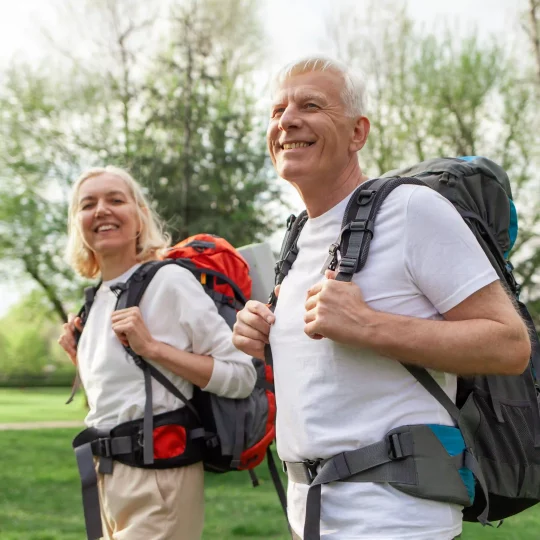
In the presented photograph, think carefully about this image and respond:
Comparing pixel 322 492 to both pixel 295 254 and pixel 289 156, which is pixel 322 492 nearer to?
pixel 295 254

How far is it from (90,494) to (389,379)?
1.90m

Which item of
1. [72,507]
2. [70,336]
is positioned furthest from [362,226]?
[72,507]

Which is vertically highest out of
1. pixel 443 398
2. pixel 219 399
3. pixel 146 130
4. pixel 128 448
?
pixel 146 130

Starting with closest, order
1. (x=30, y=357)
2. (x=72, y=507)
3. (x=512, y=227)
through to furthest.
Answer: (x=512, y=227), (x=72, y=507), (x=30, y=357)

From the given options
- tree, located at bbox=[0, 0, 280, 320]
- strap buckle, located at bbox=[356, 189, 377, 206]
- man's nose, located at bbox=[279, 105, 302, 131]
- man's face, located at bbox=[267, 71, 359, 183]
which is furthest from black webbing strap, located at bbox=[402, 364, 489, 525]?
tree, located at bbox=[0, 0, 280, 320]

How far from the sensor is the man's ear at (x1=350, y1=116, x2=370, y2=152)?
2352 mm

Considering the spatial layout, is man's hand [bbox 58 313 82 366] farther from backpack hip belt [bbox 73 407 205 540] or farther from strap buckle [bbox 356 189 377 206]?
strap buckle [bbox 356 189 377 206]

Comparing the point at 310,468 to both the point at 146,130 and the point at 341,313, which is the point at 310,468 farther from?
the point at 146,130

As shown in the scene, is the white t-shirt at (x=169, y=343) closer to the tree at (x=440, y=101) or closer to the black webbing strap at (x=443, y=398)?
the black webbing strap at (x=443, y=398)

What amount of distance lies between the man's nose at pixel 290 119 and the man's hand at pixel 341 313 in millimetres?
532

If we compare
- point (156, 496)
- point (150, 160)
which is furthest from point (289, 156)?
point (150, 160)

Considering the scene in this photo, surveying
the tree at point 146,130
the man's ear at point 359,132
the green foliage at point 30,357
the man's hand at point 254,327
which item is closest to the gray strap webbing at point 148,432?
the man's hand at point 254,327

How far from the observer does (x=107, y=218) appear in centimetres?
384

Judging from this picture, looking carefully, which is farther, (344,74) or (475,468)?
(344,74)
